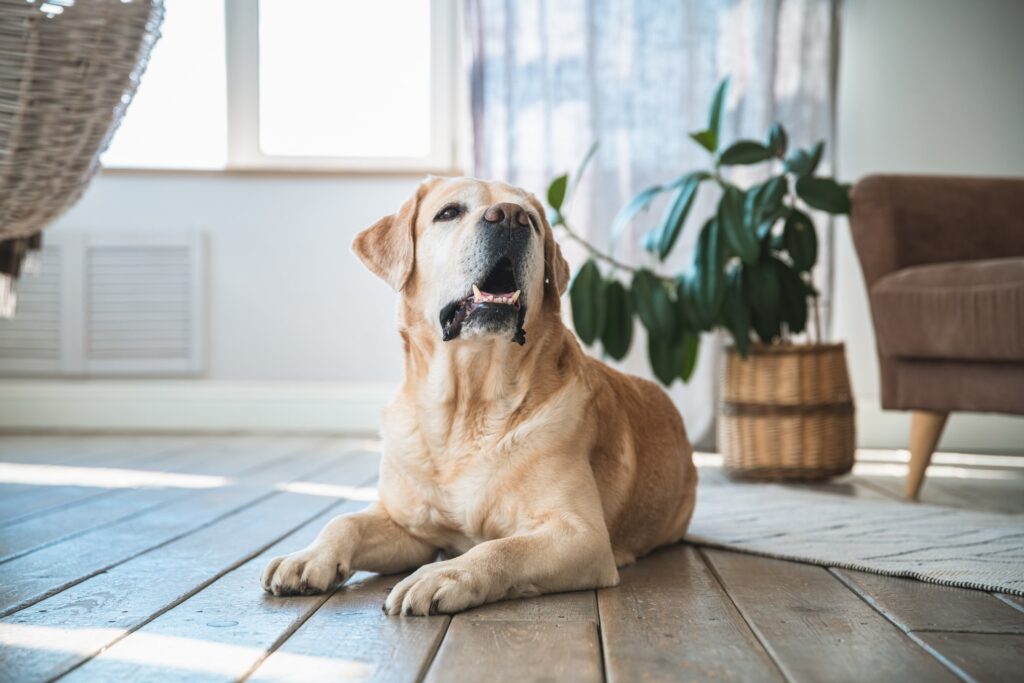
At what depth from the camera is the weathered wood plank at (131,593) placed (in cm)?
125

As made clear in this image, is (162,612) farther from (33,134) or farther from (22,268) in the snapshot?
(22,268)

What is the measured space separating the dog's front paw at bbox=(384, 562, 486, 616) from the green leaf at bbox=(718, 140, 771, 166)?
2269 mm

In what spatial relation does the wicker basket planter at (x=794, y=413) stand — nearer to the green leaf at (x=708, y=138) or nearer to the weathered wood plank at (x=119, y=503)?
the green leaf at (x=708, y=138)

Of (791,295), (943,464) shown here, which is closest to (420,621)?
(791,295)

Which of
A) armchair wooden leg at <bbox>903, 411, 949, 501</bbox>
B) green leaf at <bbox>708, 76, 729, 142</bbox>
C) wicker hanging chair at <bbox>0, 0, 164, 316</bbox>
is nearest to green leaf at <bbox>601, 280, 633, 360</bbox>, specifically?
green leaf at <bbox>708, 76, 729, 142</bbox>

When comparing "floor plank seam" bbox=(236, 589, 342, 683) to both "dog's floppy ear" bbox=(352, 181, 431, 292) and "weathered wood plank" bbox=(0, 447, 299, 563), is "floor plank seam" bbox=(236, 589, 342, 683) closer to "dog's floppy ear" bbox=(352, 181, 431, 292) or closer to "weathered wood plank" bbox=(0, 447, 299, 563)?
"dog's floppy ear" bbox=(352, 181, 431, 292)

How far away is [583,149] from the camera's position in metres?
4.42

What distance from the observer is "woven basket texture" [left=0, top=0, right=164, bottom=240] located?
174 centimetres

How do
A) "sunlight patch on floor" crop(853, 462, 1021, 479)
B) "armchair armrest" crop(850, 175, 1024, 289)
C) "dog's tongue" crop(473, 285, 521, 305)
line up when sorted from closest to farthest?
"dog's tongue" crop(473, 285, 521, 305), "armchair armrest" crop(850, 175, 1024, 289), "sunlight patch on floor" crop(853, 462, 1021, 479)

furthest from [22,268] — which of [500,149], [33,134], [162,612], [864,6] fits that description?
[864,6]

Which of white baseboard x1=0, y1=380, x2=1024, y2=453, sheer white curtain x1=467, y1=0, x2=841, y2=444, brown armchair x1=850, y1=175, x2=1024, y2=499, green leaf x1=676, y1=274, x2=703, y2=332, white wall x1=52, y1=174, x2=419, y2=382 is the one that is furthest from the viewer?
white wall x1=52, y1=174, x2=419, y2=382

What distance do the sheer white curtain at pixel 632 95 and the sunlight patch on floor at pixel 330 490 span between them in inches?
70.5

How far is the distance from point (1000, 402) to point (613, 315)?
1.31m

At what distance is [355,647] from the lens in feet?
4.23
